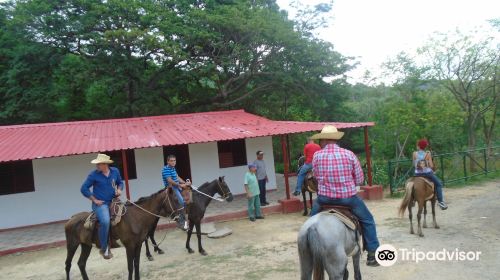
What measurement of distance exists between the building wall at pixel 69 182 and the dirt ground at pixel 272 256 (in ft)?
9.66

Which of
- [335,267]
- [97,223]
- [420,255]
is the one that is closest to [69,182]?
[97,223]

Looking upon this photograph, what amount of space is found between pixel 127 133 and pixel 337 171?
8538mm

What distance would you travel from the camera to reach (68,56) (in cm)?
1545

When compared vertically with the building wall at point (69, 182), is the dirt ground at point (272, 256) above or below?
below

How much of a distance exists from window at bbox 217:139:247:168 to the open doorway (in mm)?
1180

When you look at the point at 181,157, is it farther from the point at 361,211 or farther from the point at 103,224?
the point at 361,211

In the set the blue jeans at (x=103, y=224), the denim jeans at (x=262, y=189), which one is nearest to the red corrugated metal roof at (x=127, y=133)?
the denim jeans at (x=262, y=189)

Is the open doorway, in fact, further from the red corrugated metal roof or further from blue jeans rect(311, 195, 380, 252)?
blue jeans rect(311, 195, 380, 252)

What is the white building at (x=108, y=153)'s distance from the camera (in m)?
10.5

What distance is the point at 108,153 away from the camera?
39.6 ft

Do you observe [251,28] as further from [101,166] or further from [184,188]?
[101,166]

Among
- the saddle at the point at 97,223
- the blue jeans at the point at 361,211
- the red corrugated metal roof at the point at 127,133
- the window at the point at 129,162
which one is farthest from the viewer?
the window at the point at 129,162

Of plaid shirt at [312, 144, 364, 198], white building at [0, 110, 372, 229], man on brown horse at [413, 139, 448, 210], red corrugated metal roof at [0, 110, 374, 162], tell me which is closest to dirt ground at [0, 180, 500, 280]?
man on brown horse at [413, 139, 448, 210]

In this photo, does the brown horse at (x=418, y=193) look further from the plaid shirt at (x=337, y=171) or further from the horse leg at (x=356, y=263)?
the plaid shirt at (x=337, y=171)
